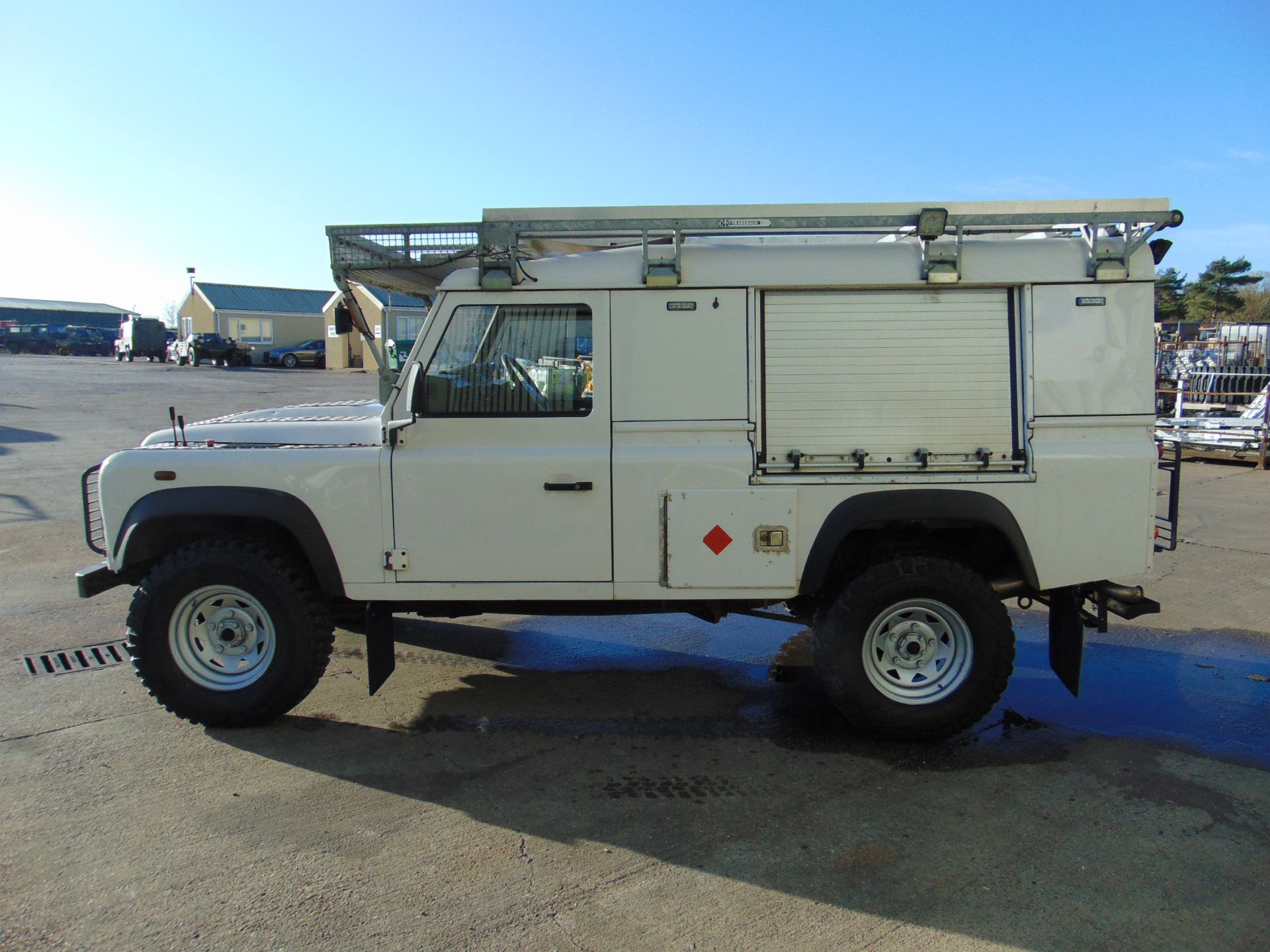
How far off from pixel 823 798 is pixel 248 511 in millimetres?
3037

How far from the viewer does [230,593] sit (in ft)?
15.4

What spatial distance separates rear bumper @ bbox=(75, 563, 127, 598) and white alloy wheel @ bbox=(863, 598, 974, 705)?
3.90m

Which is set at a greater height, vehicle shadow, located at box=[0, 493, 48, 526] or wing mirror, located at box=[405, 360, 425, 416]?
wing mirror, located at box=[405, 360, 425, 416]

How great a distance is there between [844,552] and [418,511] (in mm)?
2166

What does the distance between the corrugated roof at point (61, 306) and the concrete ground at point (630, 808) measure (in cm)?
10665

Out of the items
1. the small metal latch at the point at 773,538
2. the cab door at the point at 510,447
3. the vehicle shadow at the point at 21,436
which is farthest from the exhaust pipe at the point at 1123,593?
the vehicle shadow at the point at 21,436

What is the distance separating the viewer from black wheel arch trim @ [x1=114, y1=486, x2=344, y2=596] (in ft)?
14.8

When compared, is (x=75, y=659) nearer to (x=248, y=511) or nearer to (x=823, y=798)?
(x=248, y=511)

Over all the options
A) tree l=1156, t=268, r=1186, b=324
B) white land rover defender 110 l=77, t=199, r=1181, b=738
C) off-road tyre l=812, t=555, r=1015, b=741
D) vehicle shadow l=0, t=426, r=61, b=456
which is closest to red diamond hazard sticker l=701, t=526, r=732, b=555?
white land rover defender 110 l=77, t=199, r=1181, b=738

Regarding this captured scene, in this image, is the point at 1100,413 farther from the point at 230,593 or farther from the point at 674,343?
the point at 230,593

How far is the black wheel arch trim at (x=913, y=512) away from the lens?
4.41 metres

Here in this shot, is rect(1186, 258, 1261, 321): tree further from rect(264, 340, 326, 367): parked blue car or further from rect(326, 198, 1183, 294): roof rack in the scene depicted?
rect(264, 340, 326, 367): parked blue car

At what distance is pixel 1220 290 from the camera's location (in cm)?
3662

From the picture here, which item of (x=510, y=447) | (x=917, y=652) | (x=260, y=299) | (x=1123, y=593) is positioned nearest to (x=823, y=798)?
(x=917, y=652)
